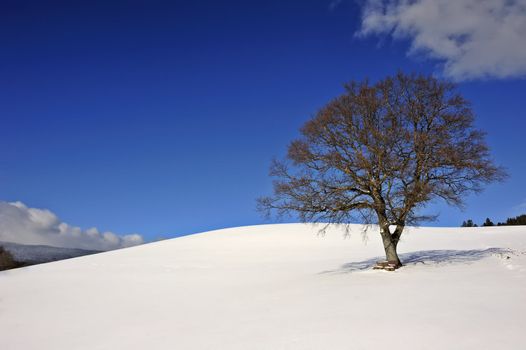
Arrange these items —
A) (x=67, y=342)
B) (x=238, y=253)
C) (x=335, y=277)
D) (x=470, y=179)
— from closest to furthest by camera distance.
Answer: (x=67, y=342) < (x=335, y=277) < (x=470, y=179) < (x=238, y=253)

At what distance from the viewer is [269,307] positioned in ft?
41.0

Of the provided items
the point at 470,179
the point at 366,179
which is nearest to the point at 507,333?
the point at 366,179

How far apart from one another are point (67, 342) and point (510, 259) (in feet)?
60.7

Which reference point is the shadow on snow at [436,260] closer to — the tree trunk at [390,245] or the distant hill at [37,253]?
the tree trunk at [390,245]

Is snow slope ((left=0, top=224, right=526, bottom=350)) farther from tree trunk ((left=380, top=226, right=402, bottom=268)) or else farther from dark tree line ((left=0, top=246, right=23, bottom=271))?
dark tree line ((left=0, top=246, right=23, bottom=271))

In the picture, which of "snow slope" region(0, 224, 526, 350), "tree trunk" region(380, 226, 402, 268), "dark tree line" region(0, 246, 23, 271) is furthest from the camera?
"dark tree line" region(0, 246, 23, 271)

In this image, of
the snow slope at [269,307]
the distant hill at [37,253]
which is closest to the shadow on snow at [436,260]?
the snow slope at [269,307]

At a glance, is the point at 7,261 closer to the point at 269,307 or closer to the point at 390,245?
the point at 390,245

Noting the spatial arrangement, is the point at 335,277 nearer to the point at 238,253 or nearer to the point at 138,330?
the point at 138,330

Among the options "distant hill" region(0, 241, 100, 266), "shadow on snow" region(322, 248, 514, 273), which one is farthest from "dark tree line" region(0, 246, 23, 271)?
"shadow on snow" region(322, 248, 514, 273)

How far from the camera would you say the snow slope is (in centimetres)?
852

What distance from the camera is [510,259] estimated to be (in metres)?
19.1

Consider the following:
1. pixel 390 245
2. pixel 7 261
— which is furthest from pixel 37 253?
pixel 390 245

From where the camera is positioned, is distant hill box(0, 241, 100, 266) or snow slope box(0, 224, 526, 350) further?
distant hill box(0, 241, 100, 266)
